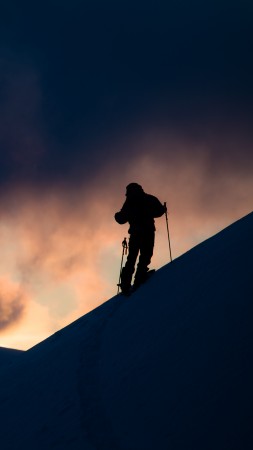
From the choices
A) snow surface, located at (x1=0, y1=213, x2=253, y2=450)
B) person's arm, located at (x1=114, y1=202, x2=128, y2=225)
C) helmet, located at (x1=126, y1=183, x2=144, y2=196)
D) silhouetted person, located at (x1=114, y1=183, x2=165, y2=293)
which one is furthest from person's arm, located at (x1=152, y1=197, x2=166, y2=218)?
snow surface, located at (x1=0, y1=213, x2=253, y2=450)

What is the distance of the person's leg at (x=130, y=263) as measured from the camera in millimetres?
8057

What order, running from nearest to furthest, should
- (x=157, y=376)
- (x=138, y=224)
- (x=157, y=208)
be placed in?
(x=157, y=376) → (x=138, y=224) → (x=157, y=208)

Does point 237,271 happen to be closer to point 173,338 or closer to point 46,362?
point 173,338

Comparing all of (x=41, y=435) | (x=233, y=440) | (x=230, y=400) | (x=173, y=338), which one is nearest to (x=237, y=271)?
(x=173, y=338)

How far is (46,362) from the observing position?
238 inches

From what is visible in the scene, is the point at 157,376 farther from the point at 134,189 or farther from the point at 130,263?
the point at 134,189

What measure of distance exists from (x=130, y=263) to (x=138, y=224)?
33.9 inches

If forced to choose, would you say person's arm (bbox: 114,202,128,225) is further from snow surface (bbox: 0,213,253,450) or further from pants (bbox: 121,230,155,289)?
snow surface (bbox: 0,213,253,450)

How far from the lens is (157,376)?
4.04 m

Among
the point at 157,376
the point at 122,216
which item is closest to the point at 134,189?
the point at 122,216

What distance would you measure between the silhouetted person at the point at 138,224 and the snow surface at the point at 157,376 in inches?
50.8

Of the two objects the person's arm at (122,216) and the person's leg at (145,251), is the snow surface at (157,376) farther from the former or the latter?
the person's arm at (122,216)

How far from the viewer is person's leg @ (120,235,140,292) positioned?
8.06 meters

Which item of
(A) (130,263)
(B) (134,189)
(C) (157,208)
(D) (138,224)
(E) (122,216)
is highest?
(B) (134,189)
